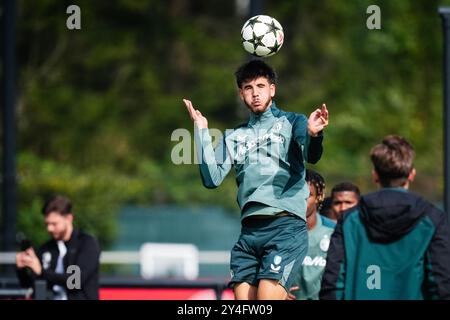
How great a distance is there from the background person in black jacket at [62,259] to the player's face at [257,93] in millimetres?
2667

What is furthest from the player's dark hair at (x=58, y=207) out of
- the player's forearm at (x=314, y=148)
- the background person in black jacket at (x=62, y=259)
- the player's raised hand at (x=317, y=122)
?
the player's raised hand at (x=317, y=122)

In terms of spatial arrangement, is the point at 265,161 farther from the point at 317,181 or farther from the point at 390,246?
the point at 317,181

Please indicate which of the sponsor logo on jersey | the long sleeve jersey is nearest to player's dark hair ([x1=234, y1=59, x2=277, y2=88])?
the long sleeve jersey

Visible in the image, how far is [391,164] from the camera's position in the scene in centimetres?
593

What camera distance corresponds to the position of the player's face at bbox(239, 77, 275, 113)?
6680mm

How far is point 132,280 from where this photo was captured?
11.6 metres

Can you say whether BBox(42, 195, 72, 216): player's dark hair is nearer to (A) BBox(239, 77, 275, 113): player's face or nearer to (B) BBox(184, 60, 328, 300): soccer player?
(B) BBox(184, 60, 328, 300): soccer player

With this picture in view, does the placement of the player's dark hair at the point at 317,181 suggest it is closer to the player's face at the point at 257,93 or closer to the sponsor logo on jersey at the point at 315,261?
the sponsor logo on jersey at the point at 315,261

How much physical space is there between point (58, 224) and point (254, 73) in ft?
9.46

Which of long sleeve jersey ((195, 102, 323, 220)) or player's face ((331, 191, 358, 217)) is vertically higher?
long sleeve jersey ((195, 102, 323, 220))

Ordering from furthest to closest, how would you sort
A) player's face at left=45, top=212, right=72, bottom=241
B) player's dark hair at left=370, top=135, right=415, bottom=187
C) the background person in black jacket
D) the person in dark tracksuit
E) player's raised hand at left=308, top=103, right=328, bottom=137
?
player's face at left=45, top=212, right=72, bottom=241, the background person in black jacket, player's raised hand at left=308, top=103, right=328, bottom=137, player's dark hair at left=370, top=135, right=415, bottom=187, the person in dark tracksuit

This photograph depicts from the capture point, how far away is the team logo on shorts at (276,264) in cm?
656

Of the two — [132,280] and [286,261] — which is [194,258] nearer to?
[132,280]

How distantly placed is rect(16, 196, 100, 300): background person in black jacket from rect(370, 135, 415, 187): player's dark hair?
3.50 metres
